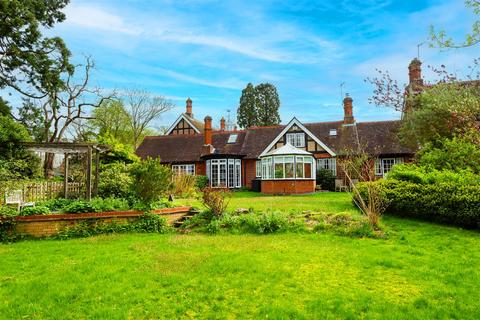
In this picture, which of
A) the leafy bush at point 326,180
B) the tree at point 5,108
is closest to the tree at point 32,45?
the tree at point 5,108

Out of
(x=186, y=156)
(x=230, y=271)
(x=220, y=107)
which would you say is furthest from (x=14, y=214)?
(x=220, y=107)

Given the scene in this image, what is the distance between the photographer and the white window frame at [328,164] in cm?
2634

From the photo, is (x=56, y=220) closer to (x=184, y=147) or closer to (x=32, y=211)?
(x=32, y=211)

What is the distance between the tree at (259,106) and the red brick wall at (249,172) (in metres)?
17.8

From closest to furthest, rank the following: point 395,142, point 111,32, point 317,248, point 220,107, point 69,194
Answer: point 317,248, point 111,32, point 69,194, point 395,142, point 220,107

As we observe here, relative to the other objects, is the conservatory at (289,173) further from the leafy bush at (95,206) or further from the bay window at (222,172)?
the leafy bush at (95,206)

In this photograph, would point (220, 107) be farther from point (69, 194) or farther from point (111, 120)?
point (69, 194)

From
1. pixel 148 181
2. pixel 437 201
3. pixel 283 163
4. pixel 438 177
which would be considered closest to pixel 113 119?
pixel 283 163

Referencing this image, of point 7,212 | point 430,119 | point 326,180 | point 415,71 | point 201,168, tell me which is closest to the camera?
point 7,212

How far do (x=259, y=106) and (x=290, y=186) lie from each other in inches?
988

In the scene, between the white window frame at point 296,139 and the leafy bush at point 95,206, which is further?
the white window frame at point 296,139

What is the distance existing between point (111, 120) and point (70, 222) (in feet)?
109

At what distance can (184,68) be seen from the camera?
16047mm

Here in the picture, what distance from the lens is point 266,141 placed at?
29156 millimetres
